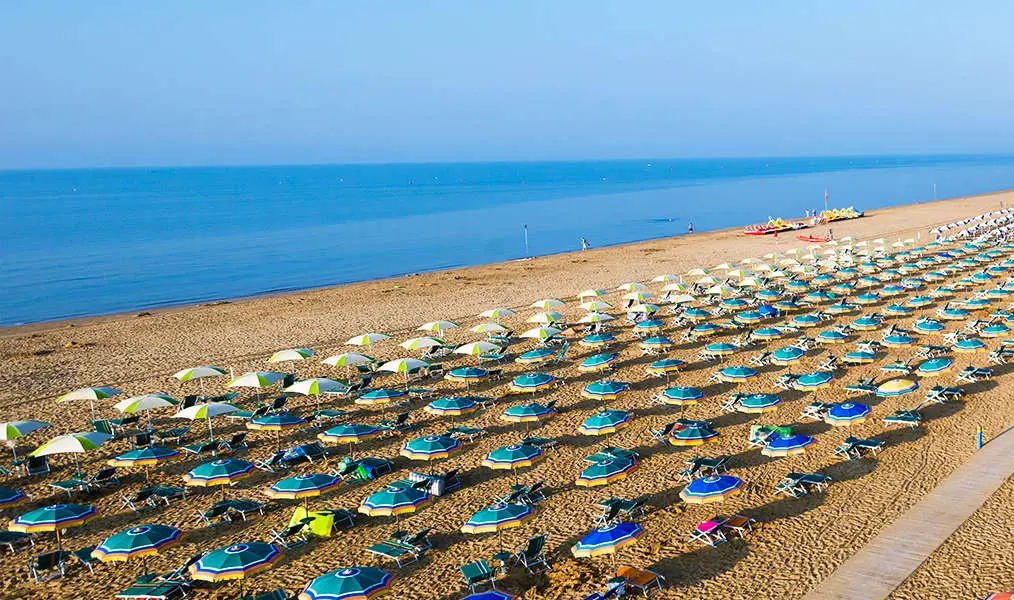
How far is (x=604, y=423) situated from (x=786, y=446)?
3.93 metres

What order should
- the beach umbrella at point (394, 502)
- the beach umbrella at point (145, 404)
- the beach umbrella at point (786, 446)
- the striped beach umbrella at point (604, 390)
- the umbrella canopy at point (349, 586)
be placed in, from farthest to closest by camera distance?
1. the striped beach umbrella at point (604, 390)
2. the beach umbrella at point (145, 404)
3. the beach umbrella at point (786, 446)
4. the beach umbrella at point (394, 502)
5. the umbrella canopy at point (349, 586)

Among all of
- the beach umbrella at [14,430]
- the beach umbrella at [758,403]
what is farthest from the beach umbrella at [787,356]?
the beach umbrella at [14,430]

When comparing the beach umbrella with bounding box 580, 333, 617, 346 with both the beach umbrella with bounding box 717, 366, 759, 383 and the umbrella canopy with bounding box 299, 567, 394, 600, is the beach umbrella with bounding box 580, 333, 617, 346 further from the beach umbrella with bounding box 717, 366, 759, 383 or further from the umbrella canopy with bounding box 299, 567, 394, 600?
the umbrella canopy with bounding box 299, 567, 394, 600

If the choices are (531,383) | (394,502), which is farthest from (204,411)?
(531,383)

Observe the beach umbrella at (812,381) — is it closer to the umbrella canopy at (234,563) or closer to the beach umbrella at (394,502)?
the beach umbrella at (394,502)

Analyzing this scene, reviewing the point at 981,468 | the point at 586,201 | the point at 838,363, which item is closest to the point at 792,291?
the point at 838,363

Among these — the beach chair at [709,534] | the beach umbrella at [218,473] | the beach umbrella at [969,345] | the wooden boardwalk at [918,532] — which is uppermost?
the beach umbrella at [218,473]

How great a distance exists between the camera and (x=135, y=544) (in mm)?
12758

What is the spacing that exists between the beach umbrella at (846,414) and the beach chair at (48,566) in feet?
50.6

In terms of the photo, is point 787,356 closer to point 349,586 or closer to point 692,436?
point 692,436

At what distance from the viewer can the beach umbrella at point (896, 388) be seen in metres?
→ 19.2

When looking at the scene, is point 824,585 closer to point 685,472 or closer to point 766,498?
point 766,498

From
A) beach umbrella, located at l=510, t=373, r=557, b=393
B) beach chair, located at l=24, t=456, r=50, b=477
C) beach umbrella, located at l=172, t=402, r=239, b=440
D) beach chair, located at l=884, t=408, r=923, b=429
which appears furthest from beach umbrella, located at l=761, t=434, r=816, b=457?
beach chair, located at l=24, t=456, r=50, b=477

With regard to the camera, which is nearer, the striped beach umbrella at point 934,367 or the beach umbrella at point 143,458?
the beach umbrella at point 143,458
